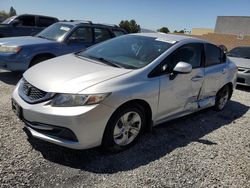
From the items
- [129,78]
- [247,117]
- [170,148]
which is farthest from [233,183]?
[247,117]

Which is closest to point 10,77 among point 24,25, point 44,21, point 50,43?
point 50,43

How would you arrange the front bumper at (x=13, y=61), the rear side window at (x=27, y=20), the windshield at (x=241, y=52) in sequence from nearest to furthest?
the front bumper at (x=13, y=61)
the windshield at (x=241, y=52)
the rear side window at (x=27, y=20)

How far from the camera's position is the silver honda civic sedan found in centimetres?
→ 331

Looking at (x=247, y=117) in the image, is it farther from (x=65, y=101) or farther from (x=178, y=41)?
(x=65, y=101)

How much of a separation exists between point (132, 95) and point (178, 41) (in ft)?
5.07

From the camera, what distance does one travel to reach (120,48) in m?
4.76

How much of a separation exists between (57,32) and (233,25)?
157 feet

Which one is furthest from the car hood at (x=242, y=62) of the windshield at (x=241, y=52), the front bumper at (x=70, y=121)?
the front bumper at (x=70, y=121)

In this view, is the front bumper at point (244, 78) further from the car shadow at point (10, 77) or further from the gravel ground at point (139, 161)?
the car shadow at point (10, 77)

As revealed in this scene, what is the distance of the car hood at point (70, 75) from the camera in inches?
135

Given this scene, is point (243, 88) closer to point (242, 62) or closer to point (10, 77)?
point (242, 62)

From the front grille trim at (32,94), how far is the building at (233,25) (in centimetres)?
4939

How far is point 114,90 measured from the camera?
11.5 feet

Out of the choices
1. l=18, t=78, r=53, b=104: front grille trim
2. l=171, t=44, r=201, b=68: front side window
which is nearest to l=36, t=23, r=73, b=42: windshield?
l=171, t=44, r=201, b=68: front side window
